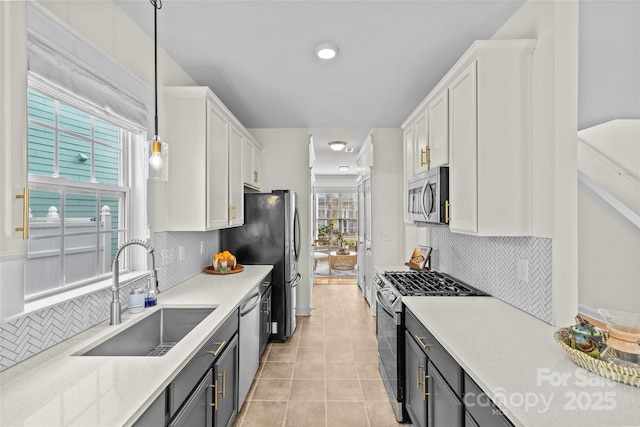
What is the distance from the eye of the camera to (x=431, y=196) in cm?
225

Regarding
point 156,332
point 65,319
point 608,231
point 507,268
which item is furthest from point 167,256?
point 608,231

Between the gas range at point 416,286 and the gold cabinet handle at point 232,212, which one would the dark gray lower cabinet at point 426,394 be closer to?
the gas range at point 416,286

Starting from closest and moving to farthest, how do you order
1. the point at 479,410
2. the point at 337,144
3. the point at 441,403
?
the point at 479,410 → the point at 441,403 → the point at 337,144

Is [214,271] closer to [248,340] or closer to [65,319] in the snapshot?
[248,340]

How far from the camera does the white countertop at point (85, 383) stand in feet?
2.96

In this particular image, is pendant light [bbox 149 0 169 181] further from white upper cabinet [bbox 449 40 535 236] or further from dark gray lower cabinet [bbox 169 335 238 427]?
white upper cabinet [bbox 449 40 535 236]

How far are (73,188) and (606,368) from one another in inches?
93.6

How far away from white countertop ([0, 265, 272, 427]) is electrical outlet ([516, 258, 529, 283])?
1.70m

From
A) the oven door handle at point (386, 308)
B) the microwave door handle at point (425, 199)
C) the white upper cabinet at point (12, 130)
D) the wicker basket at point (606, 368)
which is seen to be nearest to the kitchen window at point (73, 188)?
the white upper cabinet at point (12, 130)

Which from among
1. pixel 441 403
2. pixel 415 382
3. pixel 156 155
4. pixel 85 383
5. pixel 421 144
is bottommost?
pixel 415 382

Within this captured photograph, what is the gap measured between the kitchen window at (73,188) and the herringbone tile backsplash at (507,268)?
93.3 inches

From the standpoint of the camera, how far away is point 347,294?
233 inches

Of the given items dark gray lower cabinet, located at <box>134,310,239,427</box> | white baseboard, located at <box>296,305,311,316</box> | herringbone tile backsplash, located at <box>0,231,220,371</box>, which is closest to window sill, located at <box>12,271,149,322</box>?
herringbone tile backsplash, located at <box>0,231,220,371</box>

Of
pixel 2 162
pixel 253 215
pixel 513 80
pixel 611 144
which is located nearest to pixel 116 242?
pixel 2 162
